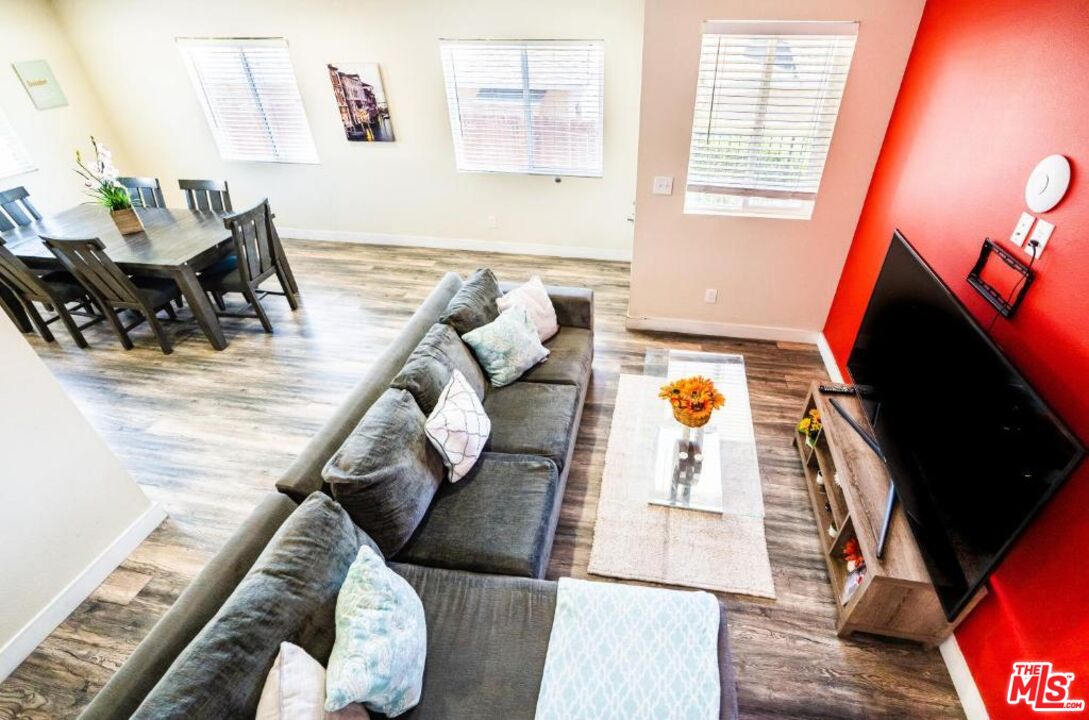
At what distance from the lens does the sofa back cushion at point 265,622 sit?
3.91 ft

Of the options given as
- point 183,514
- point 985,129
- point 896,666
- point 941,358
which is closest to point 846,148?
point 985,129

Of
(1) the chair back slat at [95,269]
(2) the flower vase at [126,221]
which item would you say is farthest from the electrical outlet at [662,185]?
(2) the flower vase at [126,221]

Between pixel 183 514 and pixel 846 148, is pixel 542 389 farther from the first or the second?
pixel 846 148

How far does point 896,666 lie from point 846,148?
2787mm

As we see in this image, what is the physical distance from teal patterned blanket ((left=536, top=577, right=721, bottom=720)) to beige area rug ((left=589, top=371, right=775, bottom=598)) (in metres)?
0.59

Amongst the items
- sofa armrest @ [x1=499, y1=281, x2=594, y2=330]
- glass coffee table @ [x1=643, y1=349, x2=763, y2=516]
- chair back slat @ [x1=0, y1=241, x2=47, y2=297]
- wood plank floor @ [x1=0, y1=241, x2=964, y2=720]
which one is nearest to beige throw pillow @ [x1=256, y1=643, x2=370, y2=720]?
wood plank floor @ [x1=0, y1=241, x2=964, y2=720]

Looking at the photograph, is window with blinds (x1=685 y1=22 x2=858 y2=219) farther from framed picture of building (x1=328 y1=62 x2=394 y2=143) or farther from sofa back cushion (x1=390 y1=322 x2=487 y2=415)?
framed picture of building (x1=328 y1=62 x2=394 y2=143)

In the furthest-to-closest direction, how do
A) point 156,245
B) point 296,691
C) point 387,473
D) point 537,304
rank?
point 156,245, point 537,304, point 387,473, point 296,691

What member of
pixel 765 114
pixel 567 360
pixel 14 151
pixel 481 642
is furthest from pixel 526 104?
pixel 14 151

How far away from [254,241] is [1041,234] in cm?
455

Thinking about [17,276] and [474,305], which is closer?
[474,305]

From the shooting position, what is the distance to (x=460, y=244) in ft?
17.9

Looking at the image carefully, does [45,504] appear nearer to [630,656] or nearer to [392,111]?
[630,656]

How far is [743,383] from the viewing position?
296 centimetres
